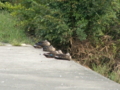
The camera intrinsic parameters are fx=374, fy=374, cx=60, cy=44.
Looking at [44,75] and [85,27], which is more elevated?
[85,27]

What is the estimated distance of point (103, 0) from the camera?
11.2 meters

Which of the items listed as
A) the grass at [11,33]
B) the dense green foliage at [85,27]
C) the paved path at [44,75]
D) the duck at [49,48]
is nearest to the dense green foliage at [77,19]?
the dense green foliage at [85,27]

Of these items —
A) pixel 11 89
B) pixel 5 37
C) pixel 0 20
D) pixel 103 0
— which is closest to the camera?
pixel 11 89

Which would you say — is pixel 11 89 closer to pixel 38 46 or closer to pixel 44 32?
pixel 38 46

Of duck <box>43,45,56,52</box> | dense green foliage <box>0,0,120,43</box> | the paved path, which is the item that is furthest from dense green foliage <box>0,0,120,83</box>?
the paved path

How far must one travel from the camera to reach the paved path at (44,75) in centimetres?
639

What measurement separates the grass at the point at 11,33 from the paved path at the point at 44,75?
2.87 meters

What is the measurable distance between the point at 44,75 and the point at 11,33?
22.4 feet

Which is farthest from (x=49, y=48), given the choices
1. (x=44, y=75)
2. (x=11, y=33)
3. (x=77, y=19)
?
(x=11, y=33)

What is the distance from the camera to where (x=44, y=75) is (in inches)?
287

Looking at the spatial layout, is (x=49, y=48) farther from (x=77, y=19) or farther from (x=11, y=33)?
(x=11, y=33)

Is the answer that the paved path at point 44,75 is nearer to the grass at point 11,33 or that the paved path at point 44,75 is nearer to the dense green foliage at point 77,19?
the dense green foliage at point 77,19

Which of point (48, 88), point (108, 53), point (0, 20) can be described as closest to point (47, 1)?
point (108, 53)

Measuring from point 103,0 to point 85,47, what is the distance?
65.2 inches
